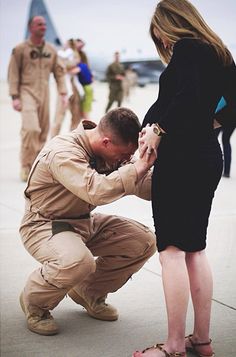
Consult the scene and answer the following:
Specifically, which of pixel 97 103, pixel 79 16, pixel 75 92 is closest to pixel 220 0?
pixel 75 92

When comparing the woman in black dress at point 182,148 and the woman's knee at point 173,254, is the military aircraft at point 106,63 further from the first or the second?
the woman's knee at point 173,254

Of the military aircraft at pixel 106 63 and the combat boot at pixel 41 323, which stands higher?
the combat boot at pixel 41 323

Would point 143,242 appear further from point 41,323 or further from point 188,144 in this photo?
point 188,144

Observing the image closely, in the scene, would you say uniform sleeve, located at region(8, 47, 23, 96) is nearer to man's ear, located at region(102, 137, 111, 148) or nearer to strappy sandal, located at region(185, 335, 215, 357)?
man's ear, located at region(102, 137, 111, 148)

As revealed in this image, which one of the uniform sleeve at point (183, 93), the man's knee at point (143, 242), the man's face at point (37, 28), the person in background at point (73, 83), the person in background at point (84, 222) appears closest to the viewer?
the uniform sleeve at point (183, 93)

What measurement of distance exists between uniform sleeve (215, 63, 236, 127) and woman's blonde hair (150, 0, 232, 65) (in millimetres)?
50

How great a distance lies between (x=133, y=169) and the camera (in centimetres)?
297

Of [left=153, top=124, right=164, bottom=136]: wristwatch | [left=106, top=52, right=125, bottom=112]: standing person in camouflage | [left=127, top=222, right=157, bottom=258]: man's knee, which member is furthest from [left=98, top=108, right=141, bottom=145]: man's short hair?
[left=106, top=52, right=125, bottom=112]: standing person in camouflage

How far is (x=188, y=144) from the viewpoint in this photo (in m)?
2.79

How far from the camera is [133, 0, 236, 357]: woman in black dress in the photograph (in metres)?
2.74

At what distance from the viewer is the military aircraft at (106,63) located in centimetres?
3074

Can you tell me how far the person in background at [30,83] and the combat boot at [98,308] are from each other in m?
4.51

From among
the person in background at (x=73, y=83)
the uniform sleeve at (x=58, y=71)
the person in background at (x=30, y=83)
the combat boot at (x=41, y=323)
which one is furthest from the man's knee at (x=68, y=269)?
the person in background at (x=73, y=83)

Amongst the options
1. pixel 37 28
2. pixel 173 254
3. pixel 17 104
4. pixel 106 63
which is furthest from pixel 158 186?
pixel 106 63
